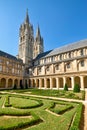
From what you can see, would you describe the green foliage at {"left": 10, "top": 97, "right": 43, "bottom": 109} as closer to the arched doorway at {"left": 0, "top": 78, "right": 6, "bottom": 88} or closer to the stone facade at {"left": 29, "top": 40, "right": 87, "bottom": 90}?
the stone facade at {"left": 29, "top": 40, "right": 87, "bottom": 90}

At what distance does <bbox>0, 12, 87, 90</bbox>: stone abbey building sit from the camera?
35.6 meters

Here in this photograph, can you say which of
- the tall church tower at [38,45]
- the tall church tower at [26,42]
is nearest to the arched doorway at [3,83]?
the tall church tower at [26,42]

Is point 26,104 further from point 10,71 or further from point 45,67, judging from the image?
point 10,71

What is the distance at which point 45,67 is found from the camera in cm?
4516

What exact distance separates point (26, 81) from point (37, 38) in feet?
120

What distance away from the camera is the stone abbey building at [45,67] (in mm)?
35594

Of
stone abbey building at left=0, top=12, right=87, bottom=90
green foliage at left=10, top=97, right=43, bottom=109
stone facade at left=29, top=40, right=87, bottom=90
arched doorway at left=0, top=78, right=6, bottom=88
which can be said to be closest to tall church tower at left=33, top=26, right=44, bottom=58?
stone abbey building at left=0, top=12, right=87, bottom=90

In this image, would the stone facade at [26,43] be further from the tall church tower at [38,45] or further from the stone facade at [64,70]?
the tall church tower at [38,45]

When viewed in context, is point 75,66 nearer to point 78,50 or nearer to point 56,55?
point 78,50

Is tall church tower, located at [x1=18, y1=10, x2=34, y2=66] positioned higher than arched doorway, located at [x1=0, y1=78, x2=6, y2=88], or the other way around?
tall church tower, located at [x1=18, y1=10, x2=34, y2=66]

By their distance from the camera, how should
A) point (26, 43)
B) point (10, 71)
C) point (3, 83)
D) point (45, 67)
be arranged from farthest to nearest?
point (26, 43)
point (10, 71)
point (45, 67)
point (3, 83)

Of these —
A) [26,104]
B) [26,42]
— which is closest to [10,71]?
[26,42]

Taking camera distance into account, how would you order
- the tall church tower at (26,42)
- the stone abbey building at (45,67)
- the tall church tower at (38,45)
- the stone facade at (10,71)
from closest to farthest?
1. the stone abbey building at (45,67)
2. the stone facade at (10,71)
3. the tall church tower at (26,42)
4. the tall church tower at (38,45)

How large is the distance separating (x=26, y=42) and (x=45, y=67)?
2003cm
